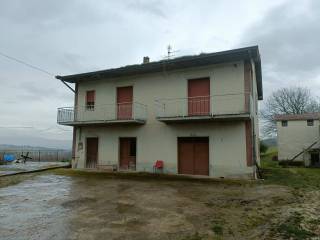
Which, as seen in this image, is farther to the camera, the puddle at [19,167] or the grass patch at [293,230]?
the puddle at [19,167]

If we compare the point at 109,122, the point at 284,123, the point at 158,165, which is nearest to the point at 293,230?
the point at 158,165

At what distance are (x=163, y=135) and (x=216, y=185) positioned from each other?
14.8 ft

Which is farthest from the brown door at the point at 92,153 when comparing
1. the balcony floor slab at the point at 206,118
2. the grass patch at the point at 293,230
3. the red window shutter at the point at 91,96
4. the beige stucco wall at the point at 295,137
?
the beige stucco wall at the point at 295,137

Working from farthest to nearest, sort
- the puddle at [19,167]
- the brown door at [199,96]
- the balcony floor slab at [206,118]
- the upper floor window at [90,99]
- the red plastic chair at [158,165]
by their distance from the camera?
1. the upper floor window at [90,99]
2. the puddle at [19,167]
3. the red plastic chair at [158,165]
4. the brown door at [199,96]
5. the balcony floor slab at [206,118]

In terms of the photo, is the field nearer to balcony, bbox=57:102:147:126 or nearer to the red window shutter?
balcony, bbox=57:102:147:126

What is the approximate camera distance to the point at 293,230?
16.6 ft

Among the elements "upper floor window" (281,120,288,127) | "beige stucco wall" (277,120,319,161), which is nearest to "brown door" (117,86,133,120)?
"beige stucco wall" (277,120,319,161)

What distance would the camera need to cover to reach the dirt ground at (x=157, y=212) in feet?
16.4

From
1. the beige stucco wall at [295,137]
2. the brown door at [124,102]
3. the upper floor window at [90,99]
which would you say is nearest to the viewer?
the brown door at [124,102]

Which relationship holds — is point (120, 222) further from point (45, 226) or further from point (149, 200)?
point (149, 200)

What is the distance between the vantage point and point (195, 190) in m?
9.50

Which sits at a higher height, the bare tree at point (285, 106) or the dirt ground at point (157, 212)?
the bare tree at point (285, 106)

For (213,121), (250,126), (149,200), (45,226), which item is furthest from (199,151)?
(45,226)

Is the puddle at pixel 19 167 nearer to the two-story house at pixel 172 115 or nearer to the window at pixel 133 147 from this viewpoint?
the two-story house at pixel 172 115
